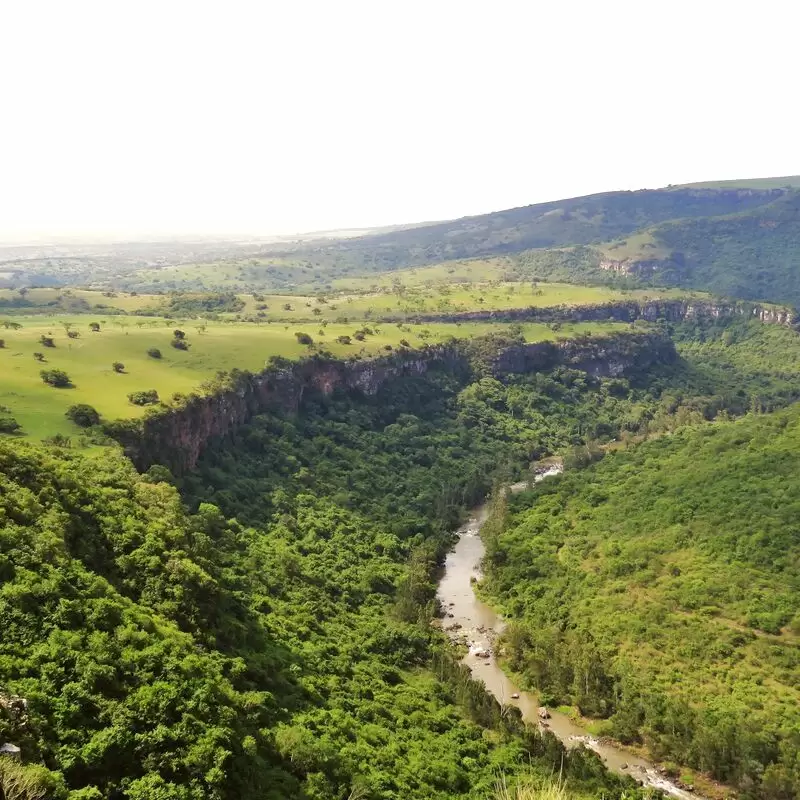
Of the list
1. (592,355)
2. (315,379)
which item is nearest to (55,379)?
(315,379)

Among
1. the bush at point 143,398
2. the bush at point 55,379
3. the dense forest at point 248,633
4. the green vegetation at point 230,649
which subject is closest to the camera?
the green vegetation at point 230,649

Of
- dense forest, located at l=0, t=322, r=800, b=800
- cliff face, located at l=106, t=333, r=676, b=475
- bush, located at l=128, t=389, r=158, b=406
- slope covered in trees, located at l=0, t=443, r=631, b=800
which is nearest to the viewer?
slope covered in trees, located at l=0, t=443, r=631, b=800

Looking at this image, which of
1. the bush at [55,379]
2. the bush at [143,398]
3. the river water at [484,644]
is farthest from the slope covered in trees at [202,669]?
the bush at [55,379]

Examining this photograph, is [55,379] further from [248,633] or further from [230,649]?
[230,649]

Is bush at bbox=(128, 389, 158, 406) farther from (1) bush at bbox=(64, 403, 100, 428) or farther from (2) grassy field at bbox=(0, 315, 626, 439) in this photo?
(1) bush at bbox=(64, 403, 100, 428)

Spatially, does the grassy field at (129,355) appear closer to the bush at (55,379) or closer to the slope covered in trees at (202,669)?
the bush at (55,379)

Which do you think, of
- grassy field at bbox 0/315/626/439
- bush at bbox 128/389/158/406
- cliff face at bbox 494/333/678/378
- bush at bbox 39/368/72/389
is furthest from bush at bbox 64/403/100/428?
cliff face at bbox 494/333/678/378
